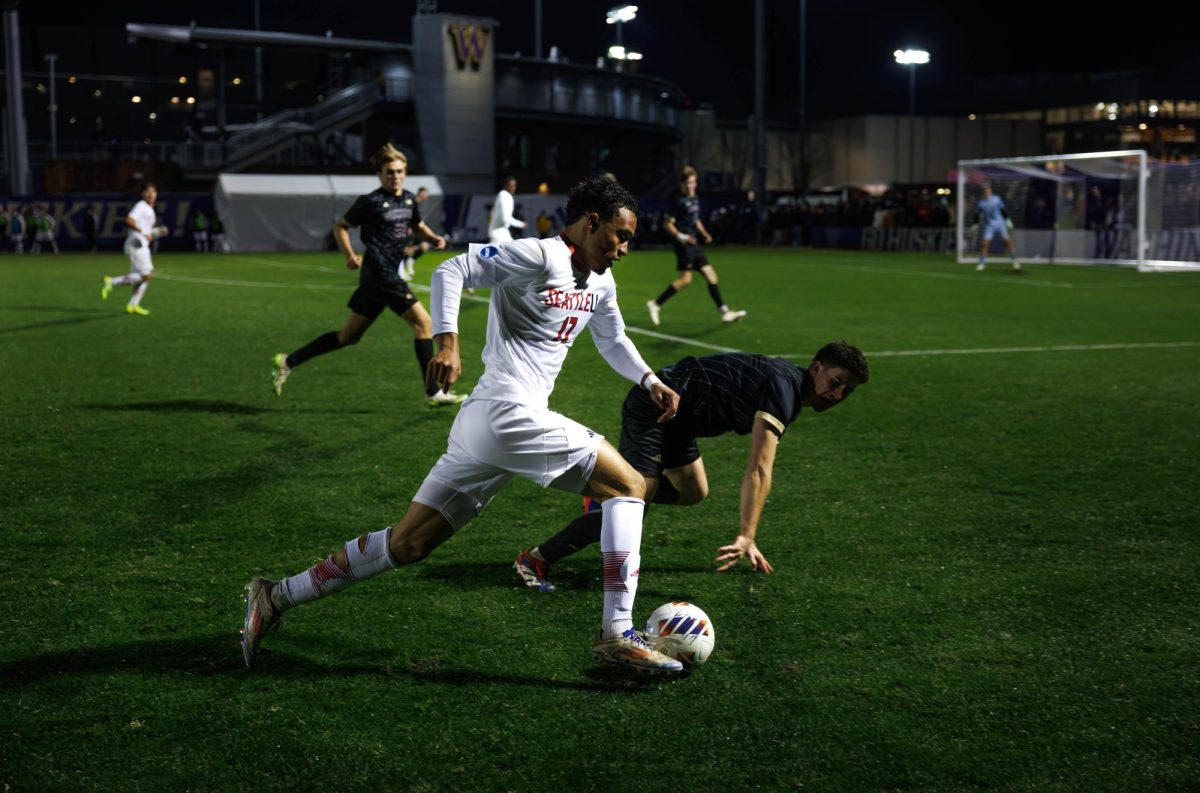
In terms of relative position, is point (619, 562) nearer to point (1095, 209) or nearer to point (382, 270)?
point (382, 270)

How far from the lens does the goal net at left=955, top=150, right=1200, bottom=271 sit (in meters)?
31.9

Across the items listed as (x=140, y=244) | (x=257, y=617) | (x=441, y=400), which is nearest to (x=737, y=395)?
(x=257, y=617)

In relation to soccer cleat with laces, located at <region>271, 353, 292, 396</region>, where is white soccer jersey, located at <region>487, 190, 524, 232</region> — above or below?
above

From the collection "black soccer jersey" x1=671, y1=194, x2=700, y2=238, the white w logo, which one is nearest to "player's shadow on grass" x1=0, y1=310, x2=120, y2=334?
"black soccer jersey" x1=671, y1=194, x2=700, y2=238

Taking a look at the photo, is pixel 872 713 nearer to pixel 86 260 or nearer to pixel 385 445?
pixel 385 445

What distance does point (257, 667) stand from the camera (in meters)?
4.29

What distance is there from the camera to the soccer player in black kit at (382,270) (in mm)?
10062

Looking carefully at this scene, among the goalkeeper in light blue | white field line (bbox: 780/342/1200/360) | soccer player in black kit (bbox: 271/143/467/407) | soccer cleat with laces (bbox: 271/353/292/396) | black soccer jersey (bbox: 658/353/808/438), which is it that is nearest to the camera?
black soccer jersey (bbox: 658/353/808/438)

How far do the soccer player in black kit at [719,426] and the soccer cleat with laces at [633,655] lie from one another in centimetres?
105

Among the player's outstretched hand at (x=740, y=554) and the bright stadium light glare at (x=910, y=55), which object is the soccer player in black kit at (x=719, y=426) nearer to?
the player's outstretched hand at (x=740, y=554)

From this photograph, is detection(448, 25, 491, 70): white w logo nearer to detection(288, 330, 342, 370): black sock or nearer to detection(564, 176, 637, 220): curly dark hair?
detection(288, 330, 342, 370): black sock

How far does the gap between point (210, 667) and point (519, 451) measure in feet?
4.50

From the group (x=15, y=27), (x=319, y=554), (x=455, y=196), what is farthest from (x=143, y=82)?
(x=319, y=554)

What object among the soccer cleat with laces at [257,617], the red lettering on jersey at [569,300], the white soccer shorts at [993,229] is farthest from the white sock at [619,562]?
the white soccer shorts at [993,229]
